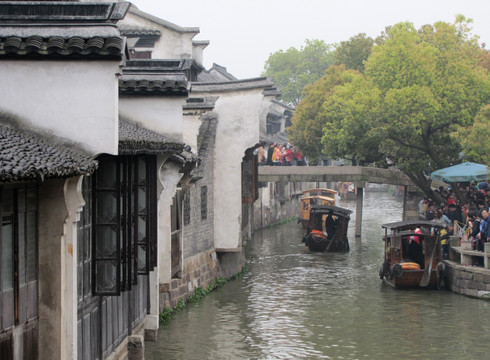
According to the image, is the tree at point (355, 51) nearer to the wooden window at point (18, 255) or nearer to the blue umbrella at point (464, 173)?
the blue umbrella at point (464, 173)

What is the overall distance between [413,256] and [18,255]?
2097 centimetres

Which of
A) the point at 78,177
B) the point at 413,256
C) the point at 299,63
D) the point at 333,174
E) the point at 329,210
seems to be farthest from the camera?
the point at 299,63

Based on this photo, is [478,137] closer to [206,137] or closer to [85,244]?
[206,137]

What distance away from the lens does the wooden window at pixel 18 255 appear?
349 inches

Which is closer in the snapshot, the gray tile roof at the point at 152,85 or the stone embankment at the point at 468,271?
the gray tile roof at the point at 152,85

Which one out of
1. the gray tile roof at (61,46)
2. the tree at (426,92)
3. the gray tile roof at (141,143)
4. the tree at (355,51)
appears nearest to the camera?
the gray tile roof at (61,46)

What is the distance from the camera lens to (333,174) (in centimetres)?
4319

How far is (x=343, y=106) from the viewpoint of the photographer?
39.7m

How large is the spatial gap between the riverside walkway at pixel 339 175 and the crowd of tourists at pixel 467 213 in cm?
319

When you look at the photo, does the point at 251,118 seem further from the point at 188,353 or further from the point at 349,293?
the point at 188,353

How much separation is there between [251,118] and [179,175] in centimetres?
1011

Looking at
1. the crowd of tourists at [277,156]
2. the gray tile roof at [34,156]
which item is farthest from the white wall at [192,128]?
the crowd of tourists at [277,156]

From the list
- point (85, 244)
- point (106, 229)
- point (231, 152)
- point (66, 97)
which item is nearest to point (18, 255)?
point (66, 97)

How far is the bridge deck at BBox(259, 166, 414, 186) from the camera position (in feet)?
139
